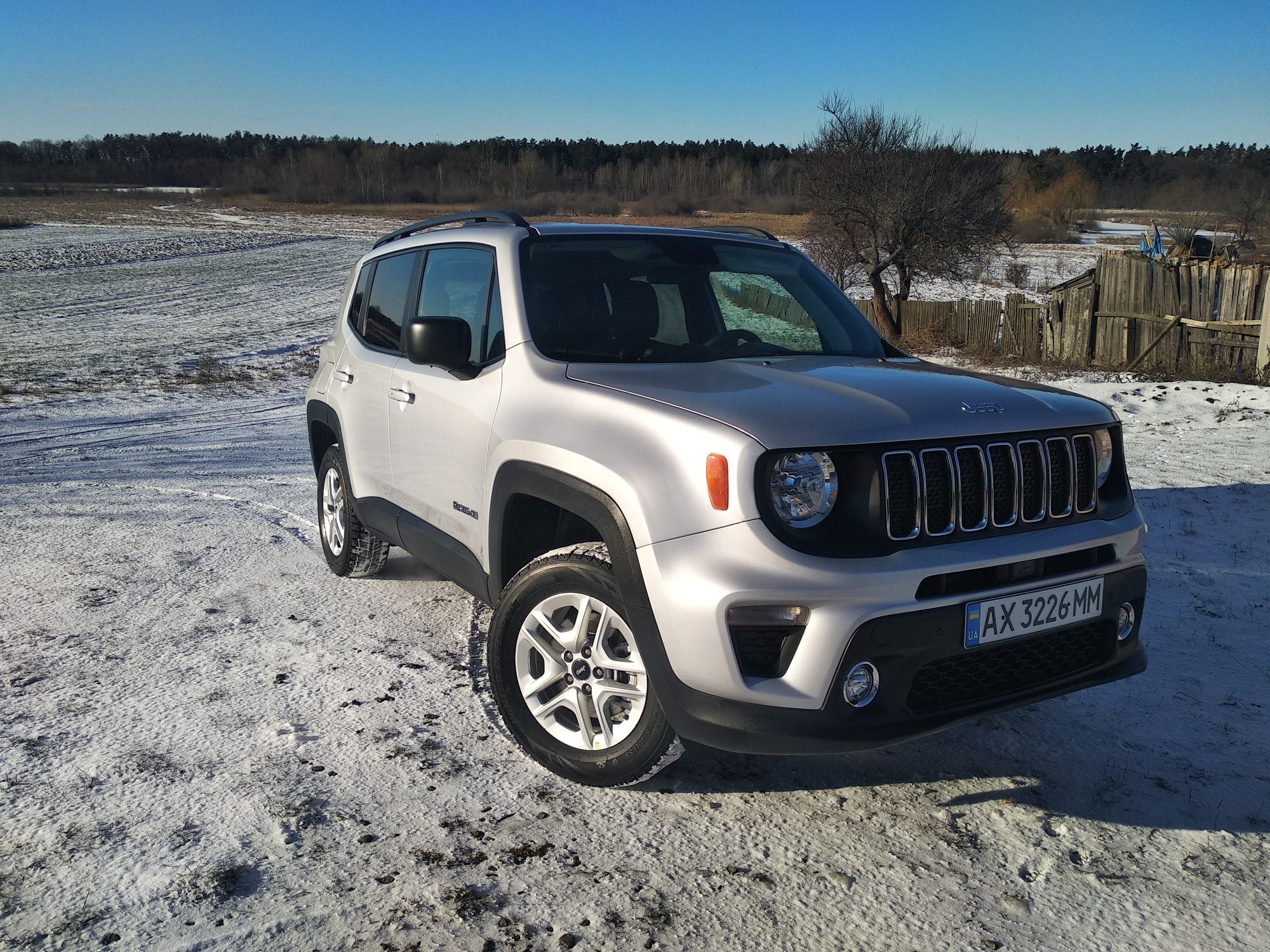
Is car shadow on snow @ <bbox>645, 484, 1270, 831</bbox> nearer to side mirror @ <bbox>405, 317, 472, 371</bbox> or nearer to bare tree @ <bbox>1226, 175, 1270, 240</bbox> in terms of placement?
side mirror @ <bbox>405, 317, 472, 371</bbox>

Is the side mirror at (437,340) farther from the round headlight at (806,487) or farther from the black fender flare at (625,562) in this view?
the round headlight at (806,487)

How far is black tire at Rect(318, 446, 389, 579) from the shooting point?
17.8 feet

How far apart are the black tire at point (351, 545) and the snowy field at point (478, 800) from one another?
13 centimetres

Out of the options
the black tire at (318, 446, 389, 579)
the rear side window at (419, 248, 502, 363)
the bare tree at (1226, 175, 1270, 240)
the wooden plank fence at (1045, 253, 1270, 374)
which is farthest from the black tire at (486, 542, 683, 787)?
the bare tree at (1226, 175, 1270, 240)

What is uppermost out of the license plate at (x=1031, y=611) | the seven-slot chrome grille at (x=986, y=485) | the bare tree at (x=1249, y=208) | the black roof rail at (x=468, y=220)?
the bare tree at (x=1249, y=208)

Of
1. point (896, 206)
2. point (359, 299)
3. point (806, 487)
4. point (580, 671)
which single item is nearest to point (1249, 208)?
point (896, 206)

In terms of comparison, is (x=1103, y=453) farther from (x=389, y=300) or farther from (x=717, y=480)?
(x=389, y=300)

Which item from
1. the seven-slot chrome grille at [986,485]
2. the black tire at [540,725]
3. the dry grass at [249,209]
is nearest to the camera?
the seven-slot chrome grille at [986,485]

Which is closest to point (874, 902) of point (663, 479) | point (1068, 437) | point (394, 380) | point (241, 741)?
point (663, 479)

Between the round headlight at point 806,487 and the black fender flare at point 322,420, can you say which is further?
the black fender flare at point 322,420

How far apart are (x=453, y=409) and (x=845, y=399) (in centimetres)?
170

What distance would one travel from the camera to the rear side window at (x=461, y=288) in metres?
4.02

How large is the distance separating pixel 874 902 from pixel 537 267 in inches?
101

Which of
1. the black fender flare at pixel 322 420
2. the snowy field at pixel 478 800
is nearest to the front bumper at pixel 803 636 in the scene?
the snowy field at pixel 478 800
